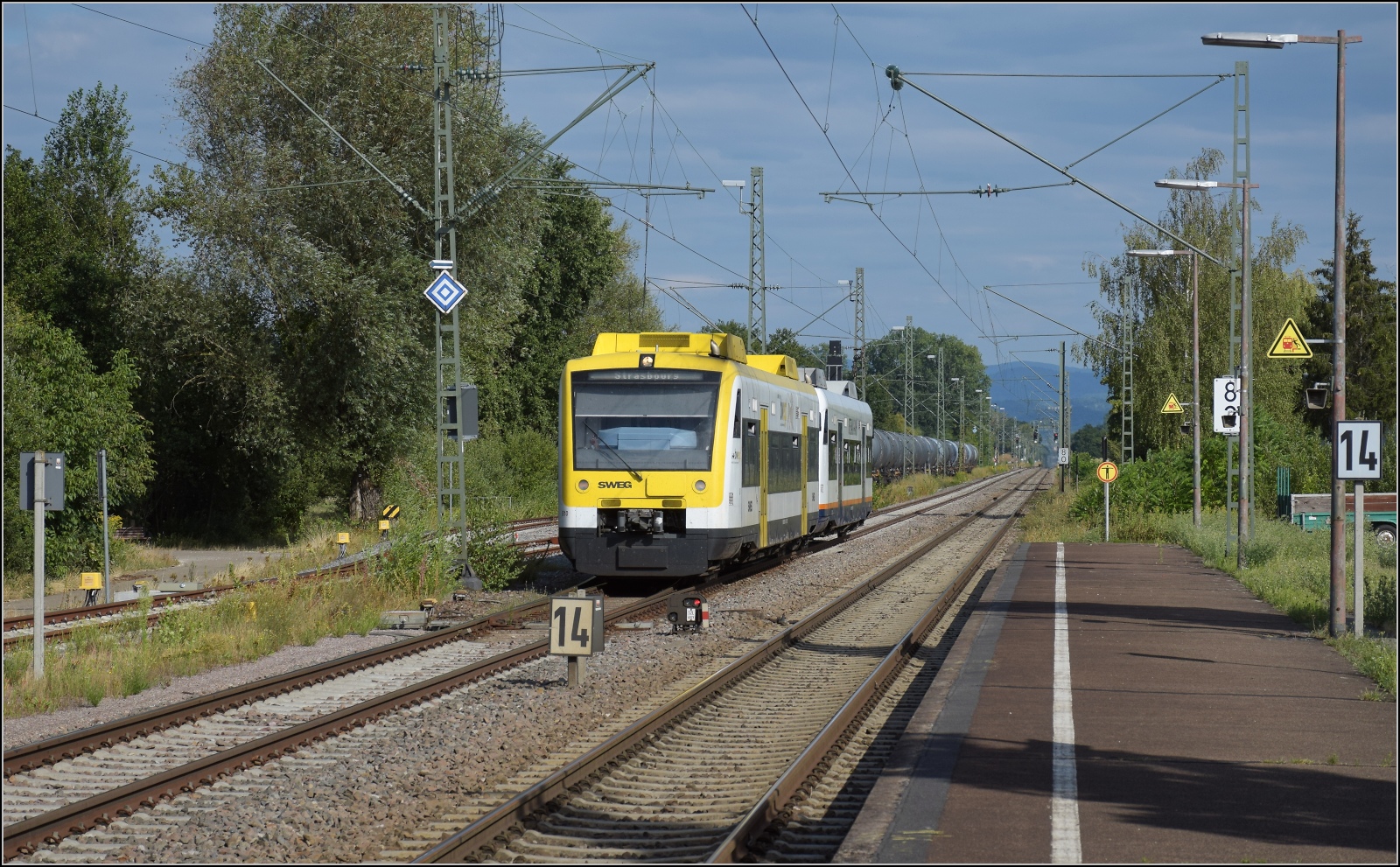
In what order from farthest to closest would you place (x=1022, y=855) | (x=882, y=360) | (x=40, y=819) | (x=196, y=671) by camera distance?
(x=882, y=360) → (x=196, y=671) → (x=40, y=819) → (x=1022, y=855)

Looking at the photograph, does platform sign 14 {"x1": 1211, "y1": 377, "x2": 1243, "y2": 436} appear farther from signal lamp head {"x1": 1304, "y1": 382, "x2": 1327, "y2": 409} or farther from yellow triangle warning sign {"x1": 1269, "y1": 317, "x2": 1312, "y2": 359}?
signal lamp head {"x1": 1304, "y1": 382, "x2": 1327, "y2": 409}

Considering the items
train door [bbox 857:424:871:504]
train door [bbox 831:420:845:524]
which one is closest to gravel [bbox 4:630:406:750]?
train door [bbox 831:420:845:524]

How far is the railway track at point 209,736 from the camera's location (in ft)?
26.7

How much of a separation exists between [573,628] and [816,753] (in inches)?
145

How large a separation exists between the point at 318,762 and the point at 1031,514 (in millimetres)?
40448

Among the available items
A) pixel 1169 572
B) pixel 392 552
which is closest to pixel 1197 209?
pixel 1169 572

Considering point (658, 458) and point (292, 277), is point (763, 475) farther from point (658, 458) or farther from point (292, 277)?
point (292, 277)

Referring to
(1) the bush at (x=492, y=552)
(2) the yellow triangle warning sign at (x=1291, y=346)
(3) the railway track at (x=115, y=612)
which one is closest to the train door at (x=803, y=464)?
(3) the railway track at (x=115, y=612)

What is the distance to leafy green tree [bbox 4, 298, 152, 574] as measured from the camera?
24.6 metres

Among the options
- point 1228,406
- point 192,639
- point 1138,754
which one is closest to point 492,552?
point 192,639

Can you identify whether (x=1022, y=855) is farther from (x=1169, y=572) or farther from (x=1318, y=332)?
(x=1318, y=332)

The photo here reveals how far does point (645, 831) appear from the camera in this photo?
25.6 ft

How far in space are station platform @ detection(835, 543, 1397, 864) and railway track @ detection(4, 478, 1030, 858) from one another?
438cm

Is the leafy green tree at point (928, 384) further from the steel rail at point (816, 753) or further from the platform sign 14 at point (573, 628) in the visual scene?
the platform sign 14 at point (573, 628)
